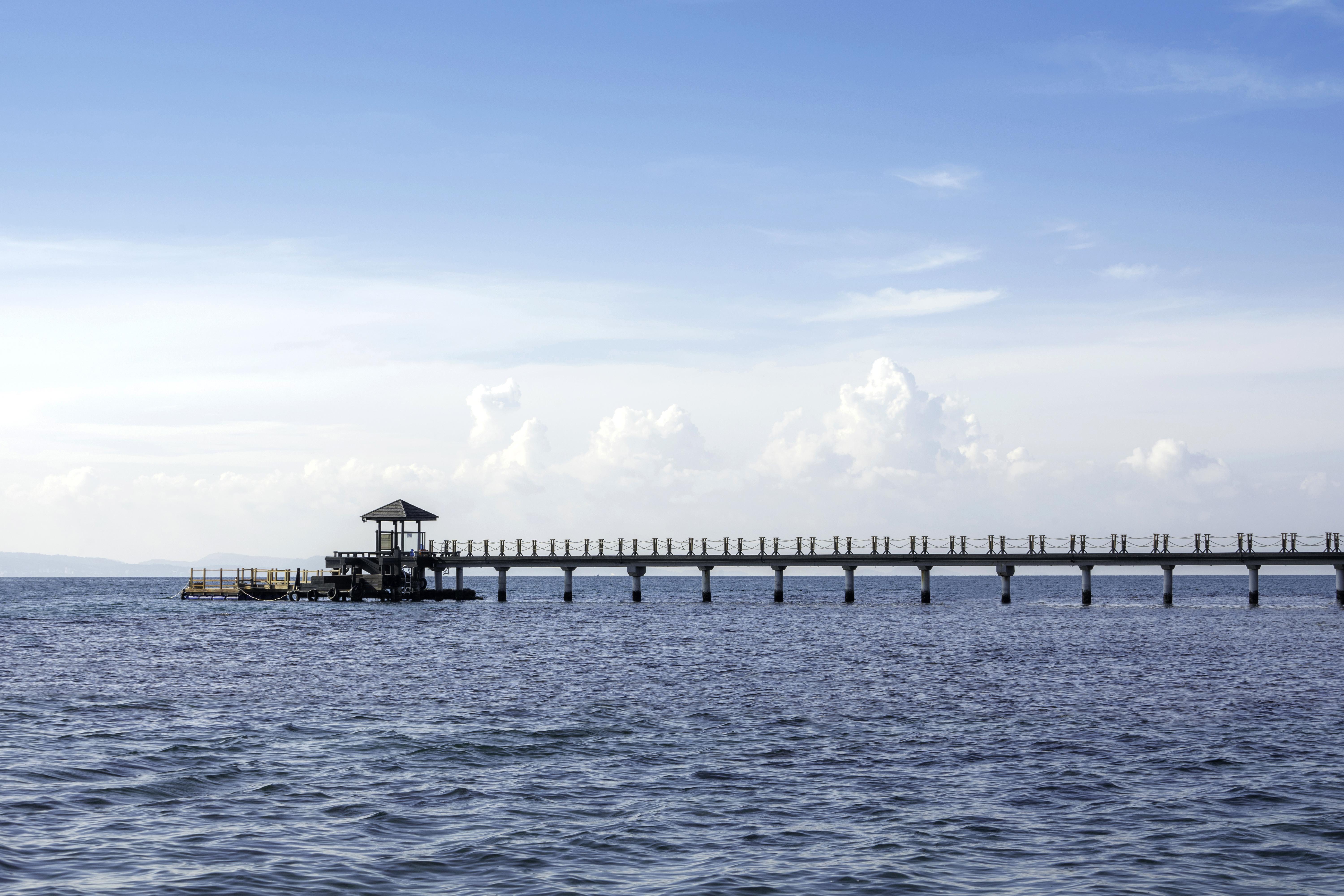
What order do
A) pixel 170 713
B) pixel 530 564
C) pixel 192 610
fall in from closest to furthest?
pixel 170 713, pixel 192 610, pixel 530 564

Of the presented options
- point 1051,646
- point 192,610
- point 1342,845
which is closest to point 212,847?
point 1342,845

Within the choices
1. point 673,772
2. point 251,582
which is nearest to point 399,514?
point 251,582

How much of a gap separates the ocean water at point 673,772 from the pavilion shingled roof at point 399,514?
33796 millimetres

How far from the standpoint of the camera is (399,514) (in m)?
74.9

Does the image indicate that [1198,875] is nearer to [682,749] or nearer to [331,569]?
[682,749]

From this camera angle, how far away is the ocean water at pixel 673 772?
501 inches

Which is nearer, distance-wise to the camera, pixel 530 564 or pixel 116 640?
pixel 116 640

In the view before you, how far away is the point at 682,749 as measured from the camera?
19969 millimetres

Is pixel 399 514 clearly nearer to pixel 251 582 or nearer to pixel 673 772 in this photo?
pixel 251 582

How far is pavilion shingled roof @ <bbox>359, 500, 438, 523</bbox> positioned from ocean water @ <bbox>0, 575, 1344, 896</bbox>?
3380 centimetres

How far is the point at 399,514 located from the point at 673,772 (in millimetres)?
59495

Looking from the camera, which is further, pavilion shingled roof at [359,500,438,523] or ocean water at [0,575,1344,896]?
pavilion shingled roof at [359,500,438,523]

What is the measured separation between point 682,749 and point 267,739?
740 cm

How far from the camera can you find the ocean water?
12734 mm
